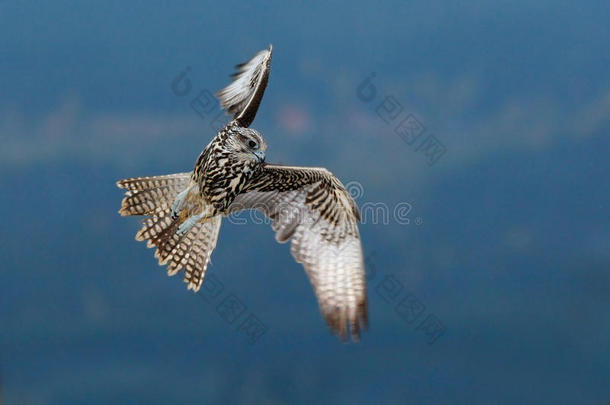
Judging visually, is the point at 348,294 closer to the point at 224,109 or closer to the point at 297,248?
the point at 297,248

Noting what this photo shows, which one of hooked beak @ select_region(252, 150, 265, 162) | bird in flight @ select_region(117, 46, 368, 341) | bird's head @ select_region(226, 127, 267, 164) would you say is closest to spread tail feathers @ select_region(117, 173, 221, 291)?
bird in flight @ select_region(117, 46, 368, 341)

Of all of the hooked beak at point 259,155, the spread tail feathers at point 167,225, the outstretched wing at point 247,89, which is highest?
the outstretched wing at point 247,89

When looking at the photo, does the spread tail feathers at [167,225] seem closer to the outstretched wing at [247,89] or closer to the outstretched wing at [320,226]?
the outstretched wing at [320,226]

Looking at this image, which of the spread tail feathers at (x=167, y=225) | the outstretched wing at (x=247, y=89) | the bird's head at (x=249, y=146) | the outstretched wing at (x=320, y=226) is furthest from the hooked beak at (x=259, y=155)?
the spread tail feathers at (x=167, y=225)

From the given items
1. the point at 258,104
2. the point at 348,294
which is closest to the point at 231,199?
the point at 258,104

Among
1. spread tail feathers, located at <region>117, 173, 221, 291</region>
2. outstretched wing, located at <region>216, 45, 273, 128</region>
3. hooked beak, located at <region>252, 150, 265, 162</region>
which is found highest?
outstretched wing, located at <region>216, 45, 273, 128</region>

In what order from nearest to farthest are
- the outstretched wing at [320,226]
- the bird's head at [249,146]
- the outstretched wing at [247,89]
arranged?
the outstretched wing at [320,226] → the bird's head at [249,146] → the outstretched wing at [247,89]

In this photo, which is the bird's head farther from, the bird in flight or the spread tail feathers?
the spread tail feathers
